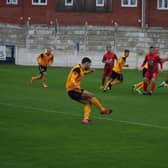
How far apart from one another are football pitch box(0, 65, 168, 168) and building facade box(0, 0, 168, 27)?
38.3 meters

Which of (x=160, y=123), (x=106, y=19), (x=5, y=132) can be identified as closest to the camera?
(x=5, y=132)

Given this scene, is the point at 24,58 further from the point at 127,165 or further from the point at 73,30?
the point at 127,165

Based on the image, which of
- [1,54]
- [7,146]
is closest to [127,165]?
[7,146]

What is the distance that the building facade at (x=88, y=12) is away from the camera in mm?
69562

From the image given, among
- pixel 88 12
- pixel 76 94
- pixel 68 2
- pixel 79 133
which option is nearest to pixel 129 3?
pixel 88 12

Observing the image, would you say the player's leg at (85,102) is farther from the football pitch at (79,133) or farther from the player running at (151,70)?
the player running at (151,70)

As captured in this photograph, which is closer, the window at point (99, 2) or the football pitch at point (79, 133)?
the football pitch at point (79, 133)

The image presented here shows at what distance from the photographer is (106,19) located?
232 feet

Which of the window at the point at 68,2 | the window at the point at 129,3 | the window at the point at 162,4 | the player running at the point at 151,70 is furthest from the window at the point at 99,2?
the player running at the point at 151,70

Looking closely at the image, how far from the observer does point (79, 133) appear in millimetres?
19391

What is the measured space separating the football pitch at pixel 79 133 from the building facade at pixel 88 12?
126 ft

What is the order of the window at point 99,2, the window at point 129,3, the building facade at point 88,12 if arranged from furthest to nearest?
the window at point 99,2 < the window at point 129,3 < the building facade at point 88,12

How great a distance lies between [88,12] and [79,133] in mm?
52061

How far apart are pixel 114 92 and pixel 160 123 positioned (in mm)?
12682
